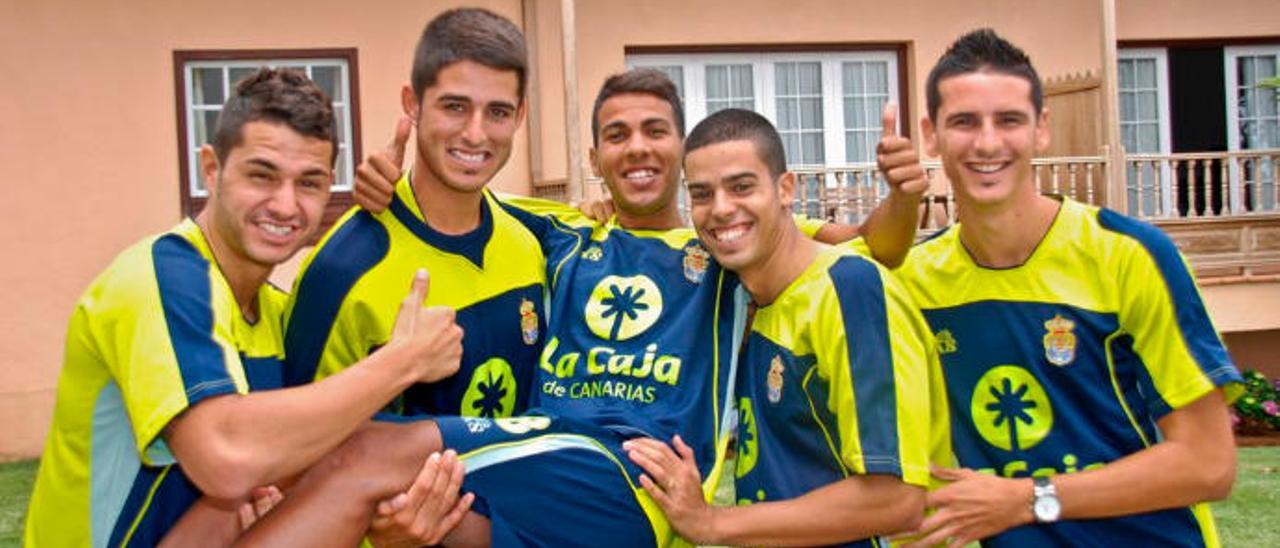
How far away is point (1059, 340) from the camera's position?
3652 mm

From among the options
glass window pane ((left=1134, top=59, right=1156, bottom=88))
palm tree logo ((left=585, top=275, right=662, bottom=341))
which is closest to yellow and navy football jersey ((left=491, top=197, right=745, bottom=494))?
palm tree logo ((left=585, top=275, right=662, bottom=341))

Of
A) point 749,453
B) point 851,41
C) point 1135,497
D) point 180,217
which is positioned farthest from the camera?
point 851,41

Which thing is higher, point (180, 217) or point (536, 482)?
point (180, 217)

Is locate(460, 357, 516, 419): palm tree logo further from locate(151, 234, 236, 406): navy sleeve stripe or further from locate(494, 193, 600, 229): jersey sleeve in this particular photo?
locate(151, 234, 236, 406): navy sleeve stripe

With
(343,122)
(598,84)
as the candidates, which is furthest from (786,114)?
(343,122)

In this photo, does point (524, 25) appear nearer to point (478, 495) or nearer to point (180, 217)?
point (180, 217)

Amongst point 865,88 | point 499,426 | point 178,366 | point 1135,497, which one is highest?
point 865,88

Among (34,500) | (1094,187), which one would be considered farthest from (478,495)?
(1094,187)

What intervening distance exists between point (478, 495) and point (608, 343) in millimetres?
623

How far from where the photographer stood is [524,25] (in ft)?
42.2

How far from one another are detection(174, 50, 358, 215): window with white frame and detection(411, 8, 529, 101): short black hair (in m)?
8.39

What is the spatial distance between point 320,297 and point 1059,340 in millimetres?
2159

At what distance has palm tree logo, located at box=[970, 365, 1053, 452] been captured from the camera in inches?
146

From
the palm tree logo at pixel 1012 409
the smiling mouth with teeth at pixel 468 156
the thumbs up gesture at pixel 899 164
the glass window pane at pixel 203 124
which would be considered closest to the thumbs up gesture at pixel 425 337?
the smiling mouth with teeth at pixel 468 156
